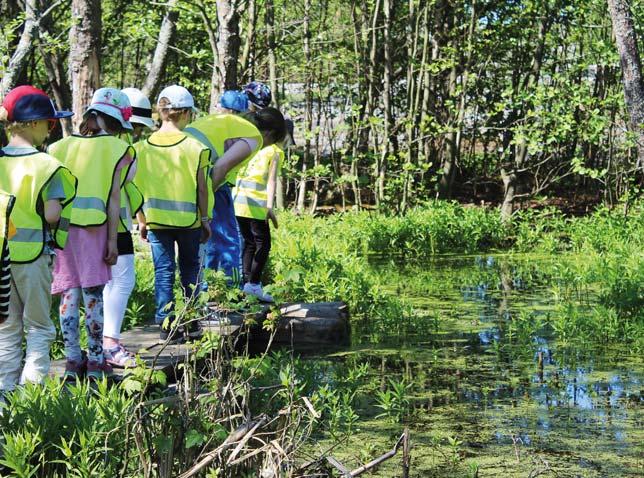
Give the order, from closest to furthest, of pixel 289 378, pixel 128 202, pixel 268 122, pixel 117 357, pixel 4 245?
pixel 4 245 → pixel 289 378 → pixel 117 357 → pixel 128 202 → pixel 268 122

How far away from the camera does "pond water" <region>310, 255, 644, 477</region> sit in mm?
4922

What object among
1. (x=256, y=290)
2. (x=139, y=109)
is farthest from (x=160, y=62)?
(x=139, y=109)

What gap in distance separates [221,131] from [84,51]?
3.27 meters

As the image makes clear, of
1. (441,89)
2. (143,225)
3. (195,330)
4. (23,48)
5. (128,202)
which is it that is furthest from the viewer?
(441,89)

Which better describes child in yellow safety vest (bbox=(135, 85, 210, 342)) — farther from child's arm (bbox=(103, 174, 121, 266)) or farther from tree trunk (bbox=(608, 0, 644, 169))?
tree trunk (bbox=(608, 0, 644, 169))

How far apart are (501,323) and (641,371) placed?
199 cm

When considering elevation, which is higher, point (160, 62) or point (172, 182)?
point (160, 62)

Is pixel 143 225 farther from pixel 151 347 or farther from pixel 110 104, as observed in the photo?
pixel 110 104

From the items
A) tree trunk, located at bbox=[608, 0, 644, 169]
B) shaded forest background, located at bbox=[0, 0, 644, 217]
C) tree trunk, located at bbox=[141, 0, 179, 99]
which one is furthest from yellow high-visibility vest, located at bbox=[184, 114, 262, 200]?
shaded forest background, located at bbox=[0, 0, 644, 217]

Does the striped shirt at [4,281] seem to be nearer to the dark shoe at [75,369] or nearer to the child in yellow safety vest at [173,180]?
the dark shoe at [75,369]

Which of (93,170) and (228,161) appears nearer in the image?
(93,170)

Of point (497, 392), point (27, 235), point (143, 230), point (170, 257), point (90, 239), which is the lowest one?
point (497, 392)

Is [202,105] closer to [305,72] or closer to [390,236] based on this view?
[305,72]

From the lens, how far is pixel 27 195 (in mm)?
4586
